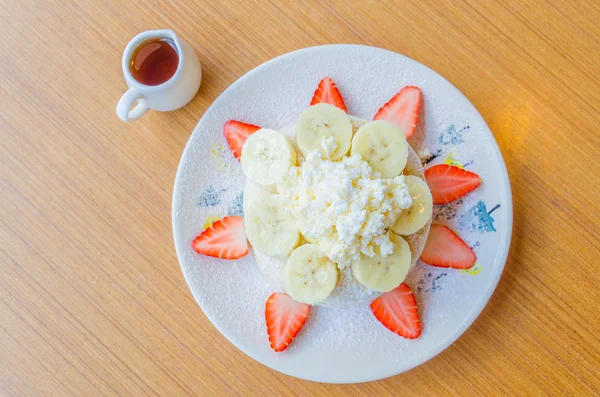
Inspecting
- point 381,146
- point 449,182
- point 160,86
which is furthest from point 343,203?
point 160,86

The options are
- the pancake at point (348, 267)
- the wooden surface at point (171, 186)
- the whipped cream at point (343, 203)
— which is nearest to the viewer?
the whipped cream at point (343, 203)

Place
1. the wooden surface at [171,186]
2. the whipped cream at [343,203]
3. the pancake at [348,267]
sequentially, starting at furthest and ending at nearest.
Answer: the wooden surface at [171,186], the pancake at [348,267], the whipped cream at [343,203]

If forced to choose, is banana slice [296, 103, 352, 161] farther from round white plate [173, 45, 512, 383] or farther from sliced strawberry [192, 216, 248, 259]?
sliced strawberry [192, 216, 248, 259]

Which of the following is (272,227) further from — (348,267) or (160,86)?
(160,86)

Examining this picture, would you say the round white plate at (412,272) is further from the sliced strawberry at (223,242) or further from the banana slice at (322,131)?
the banana slice at (322,131)

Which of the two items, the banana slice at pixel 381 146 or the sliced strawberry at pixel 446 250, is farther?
the sliced strawberry at pixel 446 250

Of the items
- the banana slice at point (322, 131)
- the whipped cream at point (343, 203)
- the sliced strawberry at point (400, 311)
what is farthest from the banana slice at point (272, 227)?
the sliced strawberry at point (400, 311)

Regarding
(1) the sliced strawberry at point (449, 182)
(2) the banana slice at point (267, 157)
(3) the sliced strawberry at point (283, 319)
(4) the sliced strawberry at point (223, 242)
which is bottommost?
(3) the sliced strawberry at point (283, 319)
